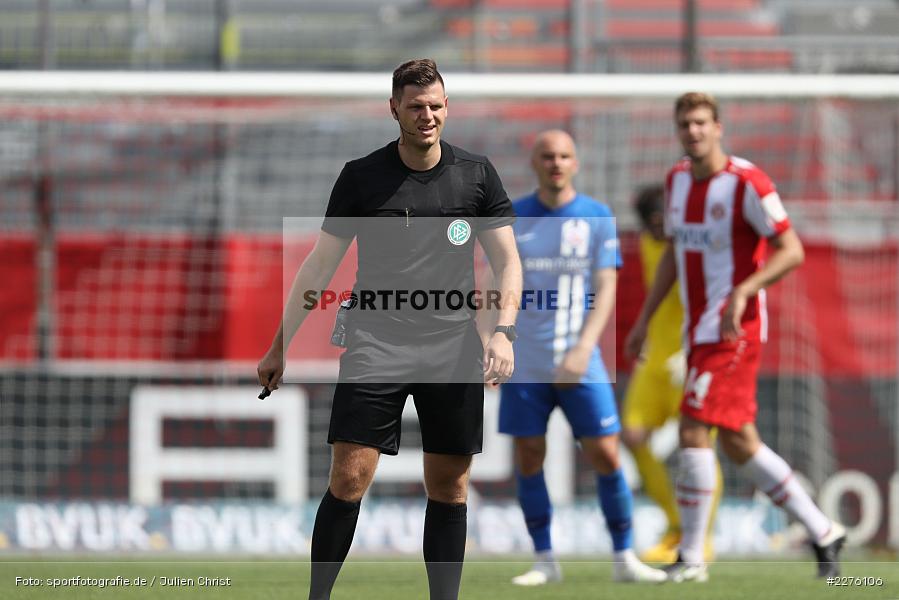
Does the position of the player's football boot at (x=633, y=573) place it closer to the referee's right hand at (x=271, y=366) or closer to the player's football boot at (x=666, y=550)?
the player's football boot at (x=666, y=550)

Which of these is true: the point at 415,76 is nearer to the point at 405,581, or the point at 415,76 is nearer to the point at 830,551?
the point at 405,581

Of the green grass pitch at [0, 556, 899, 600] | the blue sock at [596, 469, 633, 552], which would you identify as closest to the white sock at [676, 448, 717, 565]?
the green grass pitch at [0, 556, 899, 600]

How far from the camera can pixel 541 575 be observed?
662 cm

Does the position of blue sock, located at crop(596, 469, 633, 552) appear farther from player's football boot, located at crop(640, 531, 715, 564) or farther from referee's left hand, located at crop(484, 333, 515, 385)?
referee's left hand, located at crop(484, 333, 515, 385)

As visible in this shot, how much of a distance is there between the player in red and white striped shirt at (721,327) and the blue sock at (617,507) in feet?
1.07

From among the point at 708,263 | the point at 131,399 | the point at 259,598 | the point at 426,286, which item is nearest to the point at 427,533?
the point at 426,286

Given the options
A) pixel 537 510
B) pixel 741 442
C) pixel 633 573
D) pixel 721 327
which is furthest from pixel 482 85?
pixel 633 573

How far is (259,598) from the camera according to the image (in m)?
5.86

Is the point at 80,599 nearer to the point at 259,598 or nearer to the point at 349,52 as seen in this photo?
the point at 259,598

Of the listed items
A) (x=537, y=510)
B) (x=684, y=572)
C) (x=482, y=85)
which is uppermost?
(x=482, y=85)

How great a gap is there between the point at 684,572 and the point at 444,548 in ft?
6.68

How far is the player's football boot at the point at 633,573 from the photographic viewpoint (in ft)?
21.5

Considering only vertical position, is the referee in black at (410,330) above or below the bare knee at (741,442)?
above

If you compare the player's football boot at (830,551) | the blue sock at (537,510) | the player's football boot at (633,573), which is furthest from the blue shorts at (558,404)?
the player's football boot at (830,551)
